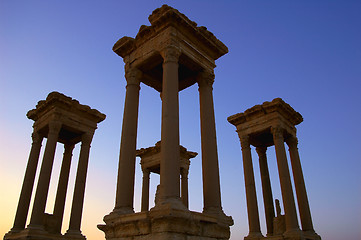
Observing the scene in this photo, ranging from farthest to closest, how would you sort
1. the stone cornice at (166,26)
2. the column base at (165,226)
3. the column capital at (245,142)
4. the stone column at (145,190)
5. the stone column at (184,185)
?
the stone column at (184,185)
the stone column at (145,190)
the column capital at (245,142)
the stone cornice at (166,26)
the column base at (165,226)

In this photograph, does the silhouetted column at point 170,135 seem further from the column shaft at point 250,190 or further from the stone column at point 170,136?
the column shaft at point 250,190

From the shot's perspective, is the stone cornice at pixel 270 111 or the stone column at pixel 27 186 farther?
the stone cornice at pixel 270 111

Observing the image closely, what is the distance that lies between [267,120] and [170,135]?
1859 centimetres

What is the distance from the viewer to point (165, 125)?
13.8 m

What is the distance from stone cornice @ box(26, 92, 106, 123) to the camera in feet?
91.6

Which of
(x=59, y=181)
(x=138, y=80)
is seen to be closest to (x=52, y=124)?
(x=59, y=181)

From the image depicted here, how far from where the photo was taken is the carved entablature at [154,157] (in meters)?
33.9

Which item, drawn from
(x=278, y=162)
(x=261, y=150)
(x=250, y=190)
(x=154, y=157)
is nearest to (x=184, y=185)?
(x=154, y=157)

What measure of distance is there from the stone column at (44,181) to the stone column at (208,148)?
54.6 ft

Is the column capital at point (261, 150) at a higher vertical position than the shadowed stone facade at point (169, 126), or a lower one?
higher

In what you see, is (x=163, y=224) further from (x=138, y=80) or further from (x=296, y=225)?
(x=296, y=225)

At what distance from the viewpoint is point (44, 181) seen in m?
26.0

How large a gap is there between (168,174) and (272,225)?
22.3 metres

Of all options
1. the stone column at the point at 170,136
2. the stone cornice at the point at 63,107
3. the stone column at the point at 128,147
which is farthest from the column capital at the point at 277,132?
the stone cornice at the point at 63,107
